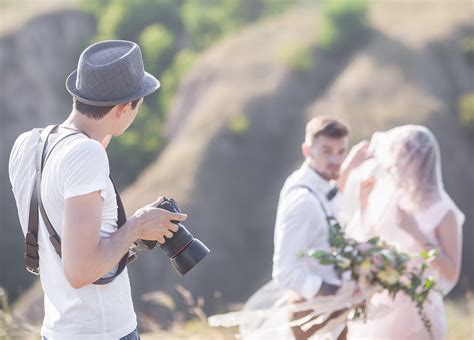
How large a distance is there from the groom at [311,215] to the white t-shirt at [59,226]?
150 centimetres

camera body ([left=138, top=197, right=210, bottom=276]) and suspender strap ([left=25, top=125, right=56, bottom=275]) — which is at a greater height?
suspender strap ([left=25, top=125, right=56, bottom=275])

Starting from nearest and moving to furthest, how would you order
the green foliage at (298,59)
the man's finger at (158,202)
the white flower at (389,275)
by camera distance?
the man's finger at (158,202)
the white flower at (389,275)
the green foliage at (298,59)

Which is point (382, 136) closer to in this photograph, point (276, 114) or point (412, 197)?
point (412, 197)

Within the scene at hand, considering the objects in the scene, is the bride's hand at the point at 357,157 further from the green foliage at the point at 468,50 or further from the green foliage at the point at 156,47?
the green foliage at the point at 156,47

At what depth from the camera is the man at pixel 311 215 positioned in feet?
15.1

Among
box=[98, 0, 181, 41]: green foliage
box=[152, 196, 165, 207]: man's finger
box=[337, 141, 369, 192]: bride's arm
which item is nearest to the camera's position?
box=[152, 196, 165, 207]: man's finger

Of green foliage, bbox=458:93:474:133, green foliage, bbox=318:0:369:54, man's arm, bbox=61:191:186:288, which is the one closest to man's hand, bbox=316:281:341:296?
man's arm, bbox=61:191:186:288

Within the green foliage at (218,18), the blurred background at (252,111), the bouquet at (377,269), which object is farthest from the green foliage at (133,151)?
the bouquet at (377,269)

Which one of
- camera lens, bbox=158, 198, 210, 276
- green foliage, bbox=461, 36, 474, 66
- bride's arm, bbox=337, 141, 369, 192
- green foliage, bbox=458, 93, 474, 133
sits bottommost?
green foliage, bbox=458, 93, 474, 133

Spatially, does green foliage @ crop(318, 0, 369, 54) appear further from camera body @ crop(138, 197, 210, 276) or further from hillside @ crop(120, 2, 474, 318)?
camera body @ crop(138, 197, 210, 276)

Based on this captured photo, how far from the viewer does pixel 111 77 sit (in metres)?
3.20

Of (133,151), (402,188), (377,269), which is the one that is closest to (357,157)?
(402,188)

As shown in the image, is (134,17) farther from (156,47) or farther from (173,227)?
(173,227)

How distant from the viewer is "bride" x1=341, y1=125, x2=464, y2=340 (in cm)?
495
